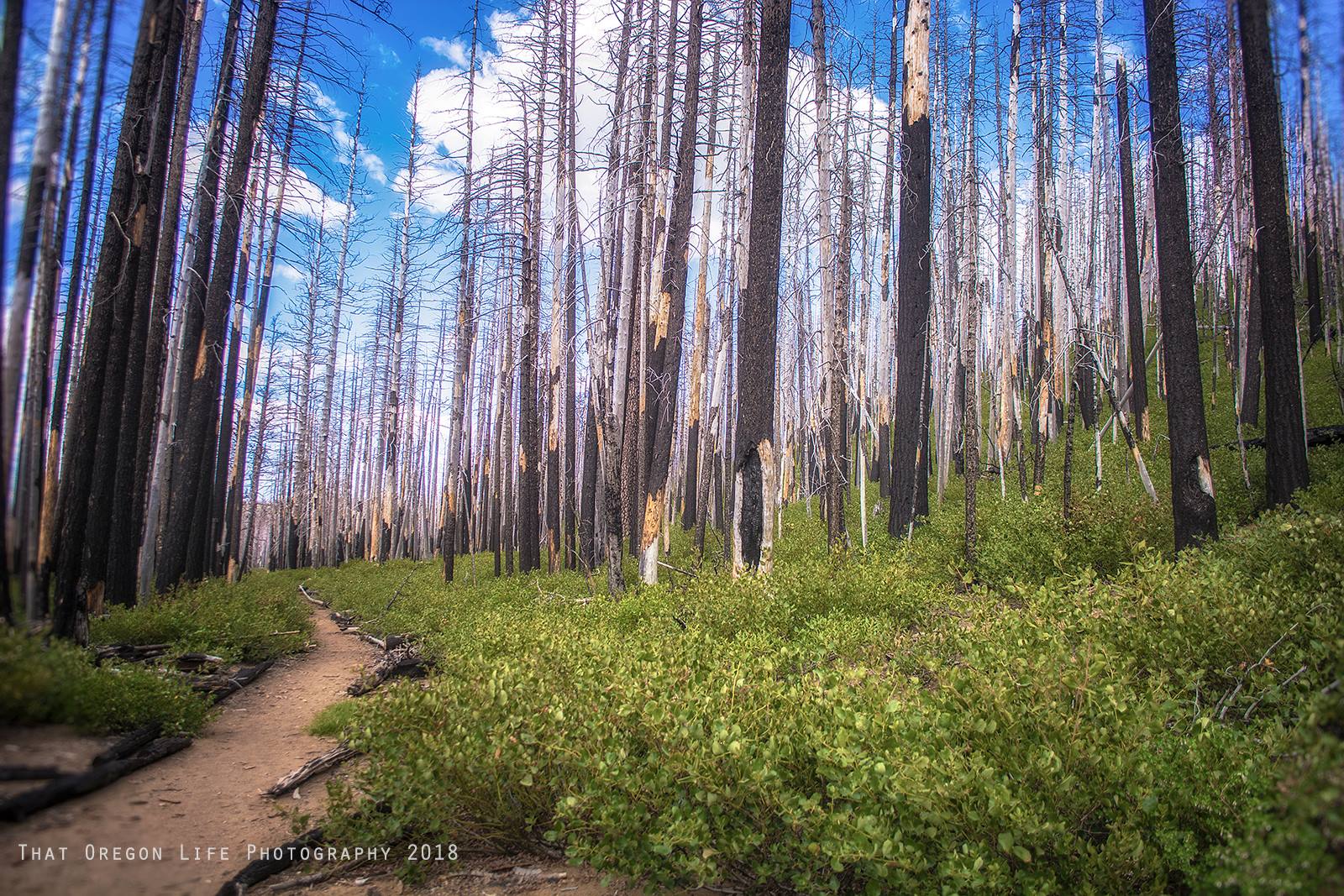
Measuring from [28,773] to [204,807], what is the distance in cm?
275

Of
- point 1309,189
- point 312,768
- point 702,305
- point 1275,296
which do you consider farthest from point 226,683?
point 1309,189

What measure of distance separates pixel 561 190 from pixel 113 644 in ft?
34.2

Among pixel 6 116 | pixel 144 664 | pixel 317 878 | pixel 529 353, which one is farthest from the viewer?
pixel 529 353

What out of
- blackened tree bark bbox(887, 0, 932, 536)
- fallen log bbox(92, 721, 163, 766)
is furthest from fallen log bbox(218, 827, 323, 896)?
blackened tree bark bbox(887, 0, 932, 536)

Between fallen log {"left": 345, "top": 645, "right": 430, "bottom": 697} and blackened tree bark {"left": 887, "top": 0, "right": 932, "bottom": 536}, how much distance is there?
741cm

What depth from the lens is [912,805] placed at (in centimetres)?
259

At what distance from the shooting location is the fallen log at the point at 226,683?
620 cm

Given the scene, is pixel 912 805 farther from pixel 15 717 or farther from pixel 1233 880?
pixel 15 717

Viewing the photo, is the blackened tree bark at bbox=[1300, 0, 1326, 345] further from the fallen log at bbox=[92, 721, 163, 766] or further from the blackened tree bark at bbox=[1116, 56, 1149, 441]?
the fallen log at bbox=[92, 721, 163, 766]

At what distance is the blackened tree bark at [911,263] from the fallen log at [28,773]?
939 cm

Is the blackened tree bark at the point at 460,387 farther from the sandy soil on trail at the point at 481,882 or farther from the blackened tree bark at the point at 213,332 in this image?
the sandy soil on trail at the point at 481,882

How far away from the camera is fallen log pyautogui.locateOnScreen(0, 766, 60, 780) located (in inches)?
38.6

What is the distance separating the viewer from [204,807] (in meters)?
3.10

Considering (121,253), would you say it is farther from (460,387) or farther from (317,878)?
(460,387)
